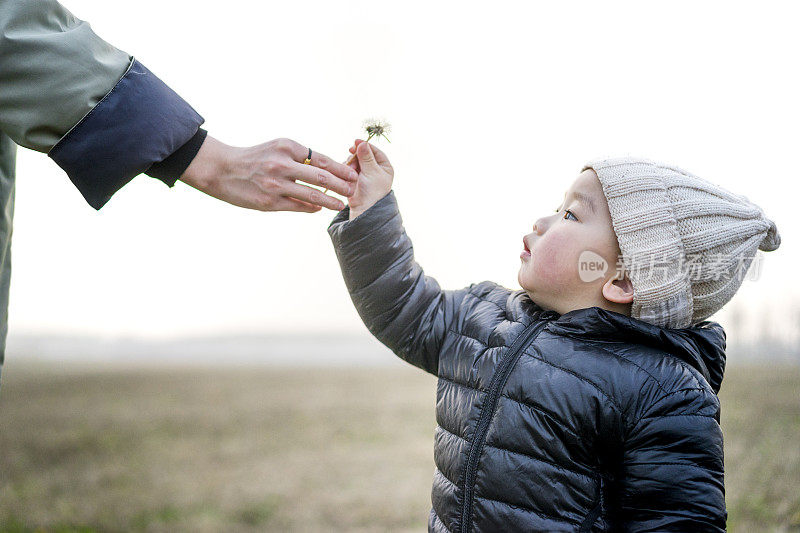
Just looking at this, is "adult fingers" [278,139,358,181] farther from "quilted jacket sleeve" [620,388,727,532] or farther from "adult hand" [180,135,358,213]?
"quilted jacket sleeve" [620,388,727,532]

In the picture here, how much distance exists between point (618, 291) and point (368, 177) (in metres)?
0.77

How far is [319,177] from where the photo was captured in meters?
1.76

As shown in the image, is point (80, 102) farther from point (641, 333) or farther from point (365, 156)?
point (641, 333)

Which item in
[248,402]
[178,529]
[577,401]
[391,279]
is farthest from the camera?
[248,402]

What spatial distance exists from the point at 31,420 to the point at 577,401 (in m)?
7.57

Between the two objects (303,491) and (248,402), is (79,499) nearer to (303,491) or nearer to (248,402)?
(303,491)

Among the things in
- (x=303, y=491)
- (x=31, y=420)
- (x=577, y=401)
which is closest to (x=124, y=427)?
(x=31, y=420)

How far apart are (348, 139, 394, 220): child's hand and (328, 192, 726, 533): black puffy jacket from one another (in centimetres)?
4

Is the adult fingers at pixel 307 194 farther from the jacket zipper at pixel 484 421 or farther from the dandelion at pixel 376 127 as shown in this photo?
the jacket zipper at pixel 484 421

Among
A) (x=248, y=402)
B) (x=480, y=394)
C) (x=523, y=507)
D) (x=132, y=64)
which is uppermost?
(x=132, y=64)

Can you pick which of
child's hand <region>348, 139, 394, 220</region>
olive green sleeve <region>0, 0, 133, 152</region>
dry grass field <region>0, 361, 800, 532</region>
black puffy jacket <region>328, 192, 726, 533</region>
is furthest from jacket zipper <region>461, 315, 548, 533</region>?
dry grass field <region>0, 361, 800, 532</region>

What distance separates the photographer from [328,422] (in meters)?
7.18

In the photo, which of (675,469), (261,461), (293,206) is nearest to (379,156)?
(293,206)

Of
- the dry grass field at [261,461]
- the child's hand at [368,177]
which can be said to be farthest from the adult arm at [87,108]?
the dry grass field at [261,461]
